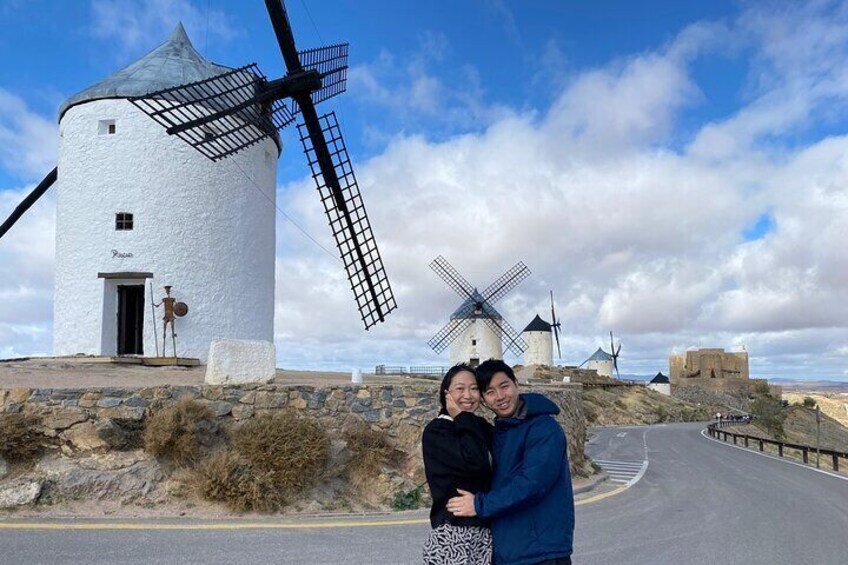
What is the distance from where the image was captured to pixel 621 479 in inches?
592

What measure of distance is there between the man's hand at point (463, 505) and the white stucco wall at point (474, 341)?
135 feet

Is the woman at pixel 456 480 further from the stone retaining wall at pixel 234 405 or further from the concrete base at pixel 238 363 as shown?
the concrete base at pixel 238 363

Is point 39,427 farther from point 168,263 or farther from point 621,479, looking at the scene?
point 621,479

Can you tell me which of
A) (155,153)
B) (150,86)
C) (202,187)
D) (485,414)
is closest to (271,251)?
(202,187)

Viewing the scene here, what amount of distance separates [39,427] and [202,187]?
28.3 ft

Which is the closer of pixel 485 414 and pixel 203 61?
pixel 485 414

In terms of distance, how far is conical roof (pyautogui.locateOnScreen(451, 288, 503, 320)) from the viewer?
149ft

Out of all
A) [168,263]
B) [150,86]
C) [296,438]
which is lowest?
[296,438]

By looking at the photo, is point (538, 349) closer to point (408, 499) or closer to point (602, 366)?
point (602, 366)

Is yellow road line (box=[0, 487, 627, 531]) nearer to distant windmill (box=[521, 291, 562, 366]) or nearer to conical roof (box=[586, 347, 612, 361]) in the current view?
distant windmill (box=[521, 291, 562, 366])

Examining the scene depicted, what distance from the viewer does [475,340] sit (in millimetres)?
45031

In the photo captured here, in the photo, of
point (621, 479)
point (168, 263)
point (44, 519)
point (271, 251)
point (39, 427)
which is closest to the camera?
point (44, 519)

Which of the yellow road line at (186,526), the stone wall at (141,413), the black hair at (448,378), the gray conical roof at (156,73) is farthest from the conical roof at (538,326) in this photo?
the black hair at (448,378)

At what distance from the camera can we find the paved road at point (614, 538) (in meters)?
6.93
